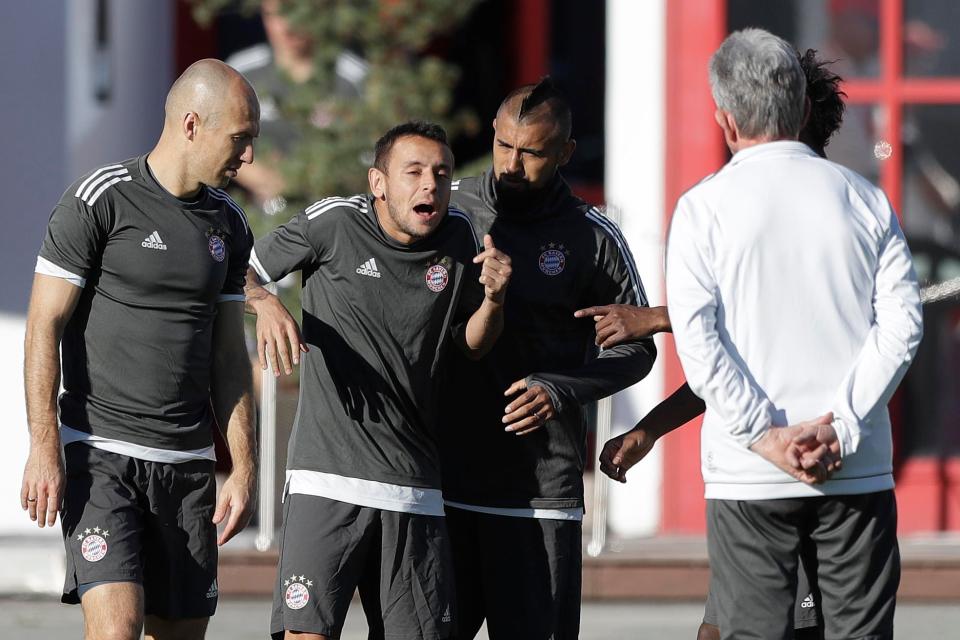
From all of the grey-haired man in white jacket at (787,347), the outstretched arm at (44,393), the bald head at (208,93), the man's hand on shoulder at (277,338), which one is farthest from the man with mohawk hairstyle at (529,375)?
the outstretched arm at (44,393)

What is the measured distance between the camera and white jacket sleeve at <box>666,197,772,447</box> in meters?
3.98

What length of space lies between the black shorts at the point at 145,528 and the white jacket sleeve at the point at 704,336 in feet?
5.42

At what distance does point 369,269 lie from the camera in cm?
479

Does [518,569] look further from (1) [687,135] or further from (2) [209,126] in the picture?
(1) [687,135]

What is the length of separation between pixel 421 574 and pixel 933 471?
527cm

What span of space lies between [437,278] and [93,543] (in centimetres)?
126

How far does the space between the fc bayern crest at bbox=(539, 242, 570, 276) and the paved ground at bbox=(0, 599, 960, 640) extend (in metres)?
2.96

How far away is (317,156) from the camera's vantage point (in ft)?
30.7

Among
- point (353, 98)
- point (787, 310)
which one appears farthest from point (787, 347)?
point (353, 98)

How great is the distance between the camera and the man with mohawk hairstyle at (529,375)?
497 centimetres

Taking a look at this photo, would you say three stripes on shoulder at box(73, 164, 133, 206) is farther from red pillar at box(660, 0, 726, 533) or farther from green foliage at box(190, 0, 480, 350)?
red pillar at box(660, 0, 726, 533)

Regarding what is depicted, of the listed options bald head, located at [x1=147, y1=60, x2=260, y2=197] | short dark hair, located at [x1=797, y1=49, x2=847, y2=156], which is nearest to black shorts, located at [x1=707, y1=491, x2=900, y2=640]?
short dark hair, located at [x1=797, y1=49, x2=847, y2=156]

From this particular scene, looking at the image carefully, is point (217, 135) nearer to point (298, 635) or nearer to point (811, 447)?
point (298, 635)

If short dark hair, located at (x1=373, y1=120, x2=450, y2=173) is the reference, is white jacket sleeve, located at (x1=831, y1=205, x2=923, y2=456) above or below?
below
